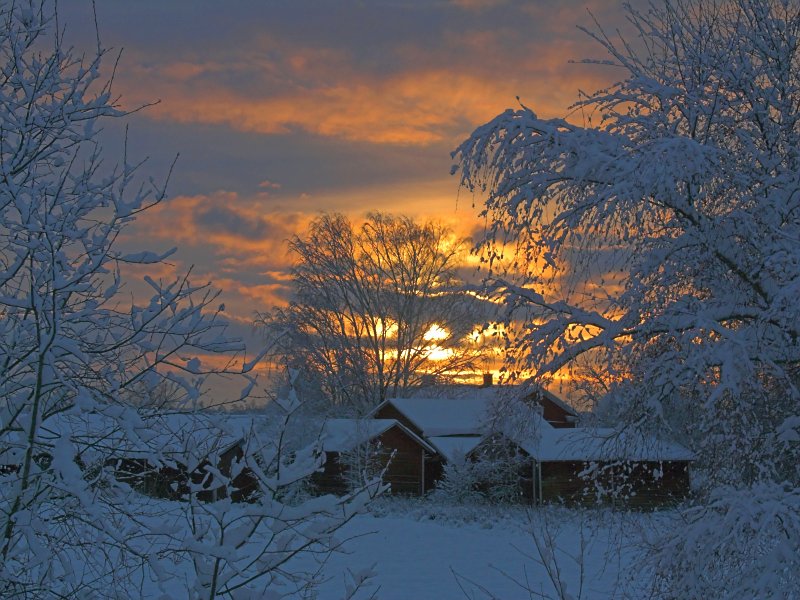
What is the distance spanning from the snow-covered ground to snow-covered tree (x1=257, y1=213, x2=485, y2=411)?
31.0 ft

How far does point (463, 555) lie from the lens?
60.2ft

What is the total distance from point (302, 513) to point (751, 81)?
184 inches

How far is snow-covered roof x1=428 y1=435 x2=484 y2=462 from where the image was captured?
2959cm

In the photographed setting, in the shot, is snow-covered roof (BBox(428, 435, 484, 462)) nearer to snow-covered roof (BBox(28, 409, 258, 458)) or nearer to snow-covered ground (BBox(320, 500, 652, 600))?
snow-covered ground (BBox(320, 500, 652, 600))

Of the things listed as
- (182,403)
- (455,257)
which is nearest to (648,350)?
(182,403)

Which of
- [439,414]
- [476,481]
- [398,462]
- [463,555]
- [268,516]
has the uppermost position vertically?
[268,516]

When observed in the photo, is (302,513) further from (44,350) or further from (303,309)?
(303,309)

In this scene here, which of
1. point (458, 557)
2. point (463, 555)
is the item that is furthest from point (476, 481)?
point (458, 557)

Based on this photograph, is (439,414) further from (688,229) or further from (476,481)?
(688,229)

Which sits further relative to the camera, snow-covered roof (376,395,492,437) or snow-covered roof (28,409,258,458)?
snow-covered roof (376,395,492,437)

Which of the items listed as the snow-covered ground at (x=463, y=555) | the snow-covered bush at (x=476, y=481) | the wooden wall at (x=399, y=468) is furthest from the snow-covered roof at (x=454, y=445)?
the snow-covered ground at (x=463, y=555)

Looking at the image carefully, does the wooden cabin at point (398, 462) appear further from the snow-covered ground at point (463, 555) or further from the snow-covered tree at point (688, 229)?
the snow-covered tree at point (688, 229)

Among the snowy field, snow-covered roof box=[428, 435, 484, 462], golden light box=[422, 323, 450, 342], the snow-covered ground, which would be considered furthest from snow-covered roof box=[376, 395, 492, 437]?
the snow-covered ground

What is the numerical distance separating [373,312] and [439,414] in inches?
207
